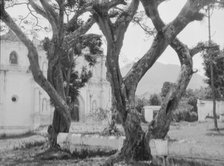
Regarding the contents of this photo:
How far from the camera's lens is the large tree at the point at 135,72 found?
918 cm

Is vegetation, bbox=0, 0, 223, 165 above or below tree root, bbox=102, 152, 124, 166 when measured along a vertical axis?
above

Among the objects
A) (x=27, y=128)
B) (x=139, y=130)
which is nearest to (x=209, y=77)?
(x=27, y=128)

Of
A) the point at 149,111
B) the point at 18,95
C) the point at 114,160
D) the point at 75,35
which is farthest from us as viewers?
the point at 149,111

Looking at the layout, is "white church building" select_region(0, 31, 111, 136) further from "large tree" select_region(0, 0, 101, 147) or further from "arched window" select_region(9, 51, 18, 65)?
"large tree" select_region(0, 0, 101, 147)

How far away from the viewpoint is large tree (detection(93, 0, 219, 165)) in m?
9.18

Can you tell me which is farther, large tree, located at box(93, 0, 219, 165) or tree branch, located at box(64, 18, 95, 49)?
tree branch, located at box(64, 18, 95, 49)

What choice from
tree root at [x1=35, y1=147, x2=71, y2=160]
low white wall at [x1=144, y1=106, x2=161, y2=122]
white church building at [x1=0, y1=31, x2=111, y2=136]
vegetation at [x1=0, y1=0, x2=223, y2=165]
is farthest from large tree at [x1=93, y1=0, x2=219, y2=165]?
low white wall at [x1=144, y1=106, x2=161, y2=122]

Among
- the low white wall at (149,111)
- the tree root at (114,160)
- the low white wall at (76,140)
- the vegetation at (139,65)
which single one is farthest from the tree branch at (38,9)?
the low white wall at (149,111)

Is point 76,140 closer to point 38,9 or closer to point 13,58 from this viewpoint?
point 38,9

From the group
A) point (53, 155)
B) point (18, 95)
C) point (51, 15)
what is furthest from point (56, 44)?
point (18, 95)

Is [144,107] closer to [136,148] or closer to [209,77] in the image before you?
[209,77]

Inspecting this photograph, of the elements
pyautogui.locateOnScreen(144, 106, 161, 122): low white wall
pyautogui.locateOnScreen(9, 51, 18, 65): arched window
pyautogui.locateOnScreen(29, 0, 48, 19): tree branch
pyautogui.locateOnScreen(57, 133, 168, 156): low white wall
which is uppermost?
pyautogui.locateOnScreen(9, 51, 18, 65): arched window

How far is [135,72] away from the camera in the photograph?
31.8 ft

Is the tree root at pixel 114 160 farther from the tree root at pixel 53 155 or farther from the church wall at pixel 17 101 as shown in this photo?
the church wall at pixel 17 101
